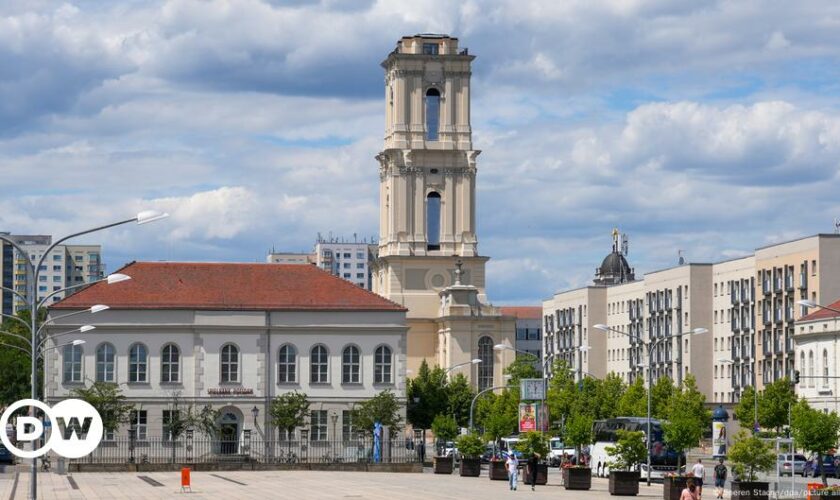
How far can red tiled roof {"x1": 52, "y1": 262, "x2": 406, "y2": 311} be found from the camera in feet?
370

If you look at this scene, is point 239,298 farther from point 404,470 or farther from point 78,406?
point 404,470

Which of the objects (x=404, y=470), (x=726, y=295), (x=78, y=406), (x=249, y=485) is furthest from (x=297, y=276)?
(x=726, y=295)

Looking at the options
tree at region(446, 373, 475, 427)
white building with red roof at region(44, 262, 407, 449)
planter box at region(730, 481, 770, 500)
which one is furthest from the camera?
tree at region(446, 373, 475, 427)

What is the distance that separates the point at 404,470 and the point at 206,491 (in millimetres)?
25003

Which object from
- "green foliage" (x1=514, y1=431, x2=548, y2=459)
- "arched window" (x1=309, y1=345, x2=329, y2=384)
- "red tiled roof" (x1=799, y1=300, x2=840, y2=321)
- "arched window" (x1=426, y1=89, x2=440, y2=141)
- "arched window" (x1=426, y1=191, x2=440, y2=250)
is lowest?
"green foliage" (x1=514, y1=431, x2=548, y2=459)

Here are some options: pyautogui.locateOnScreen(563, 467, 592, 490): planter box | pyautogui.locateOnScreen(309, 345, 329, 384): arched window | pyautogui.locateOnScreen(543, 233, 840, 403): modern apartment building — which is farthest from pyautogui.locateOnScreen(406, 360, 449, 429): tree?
pyautogui.locateOnScreen(563, 467, 592, 490): planter box

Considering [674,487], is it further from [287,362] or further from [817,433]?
[287,362]

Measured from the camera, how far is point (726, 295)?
168000mm

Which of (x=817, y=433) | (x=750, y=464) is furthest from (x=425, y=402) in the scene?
(x=750, y=464)

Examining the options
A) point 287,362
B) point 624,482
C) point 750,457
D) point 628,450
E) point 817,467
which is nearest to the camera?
point 750,457

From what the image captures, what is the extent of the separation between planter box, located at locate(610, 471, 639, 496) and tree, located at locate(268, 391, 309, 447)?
4010cm

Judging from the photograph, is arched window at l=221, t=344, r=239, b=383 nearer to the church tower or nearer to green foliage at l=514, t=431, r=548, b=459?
green foliage at l=514, t=431, r=548, b=459

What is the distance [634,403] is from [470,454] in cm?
4550

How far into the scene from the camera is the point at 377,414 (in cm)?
10812
